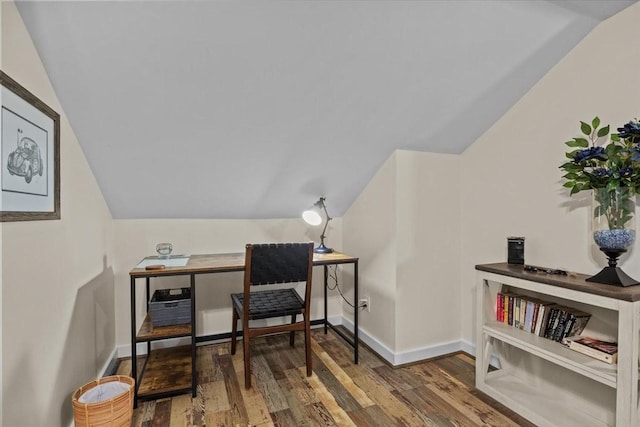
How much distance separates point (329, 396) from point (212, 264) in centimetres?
110

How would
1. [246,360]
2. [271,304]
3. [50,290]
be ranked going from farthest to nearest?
[271,304], [246,360], [50,290]

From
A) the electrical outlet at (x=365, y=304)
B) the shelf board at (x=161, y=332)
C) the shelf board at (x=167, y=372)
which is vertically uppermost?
the shelf board at (x=161, y=332)

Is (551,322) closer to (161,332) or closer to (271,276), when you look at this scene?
(271,276)

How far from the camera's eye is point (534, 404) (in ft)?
5.90

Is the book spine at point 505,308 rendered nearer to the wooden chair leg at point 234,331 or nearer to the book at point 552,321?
the book at point 552,321

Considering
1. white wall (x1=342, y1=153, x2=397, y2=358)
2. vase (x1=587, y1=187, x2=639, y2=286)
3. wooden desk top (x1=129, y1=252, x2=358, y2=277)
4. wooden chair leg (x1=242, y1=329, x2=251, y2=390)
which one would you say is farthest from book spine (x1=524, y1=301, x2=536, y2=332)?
wooden chair leg (x1=242, y1=329, x2=251, y2=390)

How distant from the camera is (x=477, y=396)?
6.38 feet

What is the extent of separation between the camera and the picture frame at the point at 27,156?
1.07m

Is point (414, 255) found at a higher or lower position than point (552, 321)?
higher

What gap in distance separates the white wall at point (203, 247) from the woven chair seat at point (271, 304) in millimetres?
433

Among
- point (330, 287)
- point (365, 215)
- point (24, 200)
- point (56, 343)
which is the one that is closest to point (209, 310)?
point (330, 287)

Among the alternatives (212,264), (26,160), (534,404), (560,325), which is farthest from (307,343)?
(26,160)

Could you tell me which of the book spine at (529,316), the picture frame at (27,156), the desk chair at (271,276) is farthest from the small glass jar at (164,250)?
the book spine at (529,316)

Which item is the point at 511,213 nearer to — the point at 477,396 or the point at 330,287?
the point at 477,396
